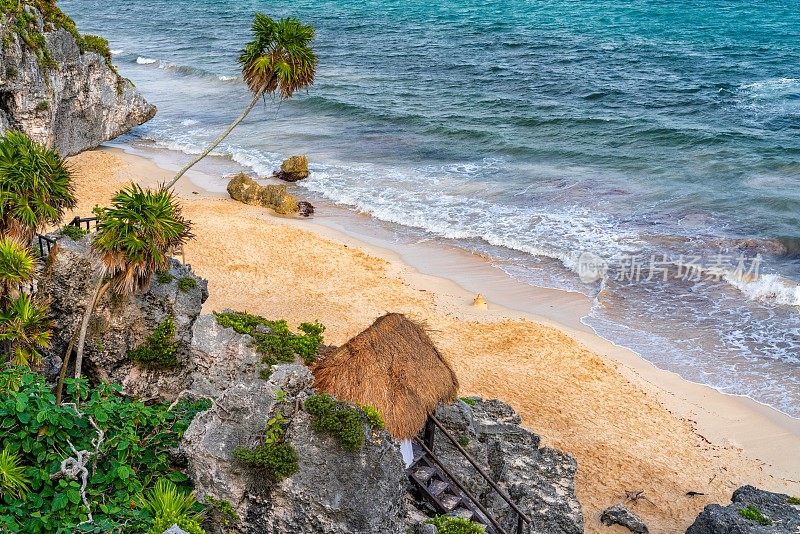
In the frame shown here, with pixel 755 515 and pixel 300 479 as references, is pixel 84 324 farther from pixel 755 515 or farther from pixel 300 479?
pixel 755 515

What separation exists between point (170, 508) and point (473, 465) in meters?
5.81

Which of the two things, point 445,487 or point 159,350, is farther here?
point 159,350

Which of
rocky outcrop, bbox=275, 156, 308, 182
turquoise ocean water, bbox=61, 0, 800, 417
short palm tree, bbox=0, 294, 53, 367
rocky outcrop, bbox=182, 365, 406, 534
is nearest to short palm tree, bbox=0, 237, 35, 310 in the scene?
short palm tree, bbox=0, 294, 53, 367

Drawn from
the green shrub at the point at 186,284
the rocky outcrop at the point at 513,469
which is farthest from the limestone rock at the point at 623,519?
the green shrub at the point at 186,284

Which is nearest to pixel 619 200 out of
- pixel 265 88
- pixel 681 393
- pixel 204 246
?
pixel 681 393

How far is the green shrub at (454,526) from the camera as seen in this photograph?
12.0 meters

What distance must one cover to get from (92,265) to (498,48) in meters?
58.8

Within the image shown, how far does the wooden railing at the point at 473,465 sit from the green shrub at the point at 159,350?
514cm

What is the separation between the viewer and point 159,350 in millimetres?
14953

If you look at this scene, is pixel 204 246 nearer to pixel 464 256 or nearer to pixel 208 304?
pixel 208 304

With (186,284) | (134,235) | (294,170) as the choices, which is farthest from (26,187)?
(294,170)

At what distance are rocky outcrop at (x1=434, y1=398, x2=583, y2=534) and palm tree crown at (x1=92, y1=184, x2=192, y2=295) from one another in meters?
6.37

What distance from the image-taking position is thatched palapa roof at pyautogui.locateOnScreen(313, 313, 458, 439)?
12.6 meters

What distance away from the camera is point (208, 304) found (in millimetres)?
25234
